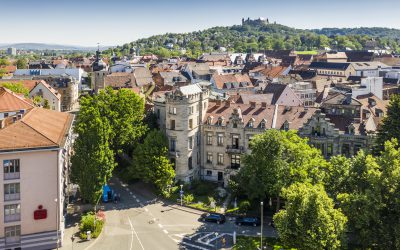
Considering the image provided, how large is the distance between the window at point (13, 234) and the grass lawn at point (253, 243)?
28.5 m

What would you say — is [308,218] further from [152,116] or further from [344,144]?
[152,116]

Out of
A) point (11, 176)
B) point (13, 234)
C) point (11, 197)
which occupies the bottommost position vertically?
point (13, 234)

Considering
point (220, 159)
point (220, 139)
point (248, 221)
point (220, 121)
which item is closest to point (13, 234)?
point (248, 221)

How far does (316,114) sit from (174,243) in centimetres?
3295

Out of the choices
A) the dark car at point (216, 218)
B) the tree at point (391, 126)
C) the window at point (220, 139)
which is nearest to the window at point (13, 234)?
the dark car at point (216, 218)

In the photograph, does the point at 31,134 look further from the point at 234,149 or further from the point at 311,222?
the point at 311,222

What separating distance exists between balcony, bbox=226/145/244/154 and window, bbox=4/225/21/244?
3880 cm

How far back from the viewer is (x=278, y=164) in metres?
64.4

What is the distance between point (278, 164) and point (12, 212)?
37019 mm

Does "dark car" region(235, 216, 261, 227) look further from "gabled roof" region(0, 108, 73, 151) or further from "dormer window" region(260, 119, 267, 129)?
"gabled roof" region(0, 108, 73, 151)

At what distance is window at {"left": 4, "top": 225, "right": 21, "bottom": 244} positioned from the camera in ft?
188

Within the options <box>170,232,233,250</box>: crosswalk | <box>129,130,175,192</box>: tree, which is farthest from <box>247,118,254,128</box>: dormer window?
<box>170,232,233,250</box>: crosswalk

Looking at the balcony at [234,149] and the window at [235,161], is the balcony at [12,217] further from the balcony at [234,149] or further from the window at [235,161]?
the window at [235,161]

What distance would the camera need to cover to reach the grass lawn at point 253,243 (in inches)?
2298
